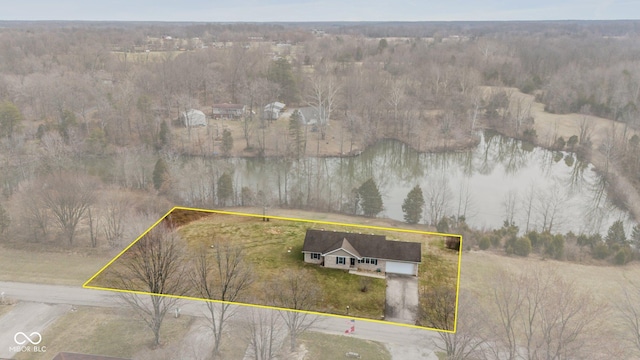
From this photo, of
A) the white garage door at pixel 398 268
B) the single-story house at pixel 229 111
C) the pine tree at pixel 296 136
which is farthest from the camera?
the single-story house at pixel 229 111

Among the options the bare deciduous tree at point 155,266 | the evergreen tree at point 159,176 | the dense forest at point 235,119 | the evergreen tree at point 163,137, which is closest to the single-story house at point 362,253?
the bare deciduous tree at point 155,266

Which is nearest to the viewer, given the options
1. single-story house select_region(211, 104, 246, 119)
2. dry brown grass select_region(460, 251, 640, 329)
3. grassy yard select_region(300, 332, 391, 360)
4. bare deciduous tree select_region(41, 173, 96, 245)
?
grassy yard select_region(300, 332, 391, 360)

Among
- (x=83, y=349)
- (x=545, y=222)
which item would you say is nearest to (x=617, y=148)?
(x=545, y=222)

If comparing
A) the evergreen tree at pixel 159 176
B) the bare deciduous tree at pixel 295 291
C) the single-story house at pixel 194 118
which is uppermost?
the bare deciduous tree at pixel 295 291

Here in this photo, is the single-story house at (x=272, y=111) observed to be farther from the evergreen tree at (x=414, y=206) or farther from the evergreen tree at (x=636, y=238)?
the evergreen tree at (x=636, y=238)

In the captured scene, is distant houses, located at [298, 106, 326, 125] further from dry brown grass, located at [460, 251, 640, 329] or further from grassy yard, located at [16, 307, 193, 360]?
grassy yard, located at [16, 307, 193, 360]

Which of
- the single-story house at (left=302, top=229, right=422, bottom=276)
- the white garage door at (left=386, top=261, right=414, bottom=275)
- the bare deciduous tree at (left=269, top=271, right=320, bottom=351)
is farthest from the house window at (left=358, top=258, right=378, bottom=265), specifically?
the bare deciduous tree at (left=269, top=271, right=320, bottom=351)

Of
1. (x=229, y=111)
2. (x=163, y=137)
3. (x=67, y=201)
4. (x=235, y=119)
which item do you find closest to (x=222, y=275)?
(x=67, y=201)

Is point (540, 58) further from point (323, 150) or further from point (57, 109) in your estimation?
point (57, 109)
